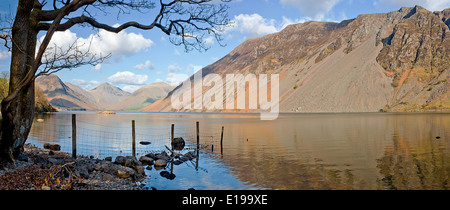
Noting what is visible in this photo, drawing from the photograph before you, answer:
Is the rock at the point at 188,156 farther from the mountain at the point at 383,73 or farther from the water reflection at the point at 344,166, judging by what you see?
the mountain at the point at 383,73

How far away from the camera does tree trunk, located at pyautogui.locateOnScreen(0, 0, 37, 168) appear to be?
36.2ft

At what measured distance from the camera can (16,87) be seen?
10.8 metres

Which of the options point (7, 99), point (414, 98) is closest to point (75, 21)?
point (7, 99)

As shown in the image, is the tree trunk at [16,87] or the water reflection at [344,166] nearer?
the tree trunk at [16,87]

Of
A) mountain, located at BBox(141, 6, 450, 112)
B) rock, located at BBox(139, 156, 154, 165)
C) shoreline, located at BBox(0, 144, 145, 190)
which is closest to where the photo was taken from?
shoreline, located at BBox(0, 144, 145, 190)

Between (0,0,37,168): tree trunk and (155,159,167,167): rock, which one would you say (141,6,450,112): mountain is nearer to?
(155,159,167,167): rock

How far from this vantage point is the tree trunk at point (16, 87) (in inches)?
434

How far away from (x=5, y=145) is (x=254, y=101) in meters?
189

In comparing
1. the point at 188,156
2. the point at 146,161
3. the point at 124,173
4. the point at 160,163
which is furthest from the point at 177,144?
the point at 124,173

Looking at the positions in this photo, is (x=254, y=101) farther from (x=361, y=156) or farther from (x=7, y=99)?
(x=7, y=99)

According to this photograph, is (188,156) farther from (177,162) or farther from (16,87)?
(16,87)

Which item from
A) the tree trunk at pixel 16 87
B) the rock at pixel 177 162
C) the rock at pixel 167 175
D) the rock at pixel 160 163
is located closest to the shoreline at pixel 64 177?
the tree trunk at pixel 16 87

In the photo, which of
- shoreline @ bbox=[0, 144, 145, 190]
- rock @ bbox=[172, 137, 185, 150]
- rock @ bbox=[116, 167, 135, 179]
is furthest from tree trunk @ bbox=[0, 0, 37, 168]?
rock @ bbox=[172, 137, 185, 150]

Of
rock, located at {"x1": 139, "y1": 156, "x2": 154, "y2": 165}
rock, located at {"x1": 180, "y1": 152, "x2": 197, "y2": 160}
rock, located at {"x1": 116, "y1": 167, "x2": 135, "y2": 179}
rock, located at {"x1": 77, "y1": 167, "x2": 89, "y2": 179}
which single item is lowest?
rock, located at {"x1": 180, "y1": 152, "x2": 197, "y2": 160}
